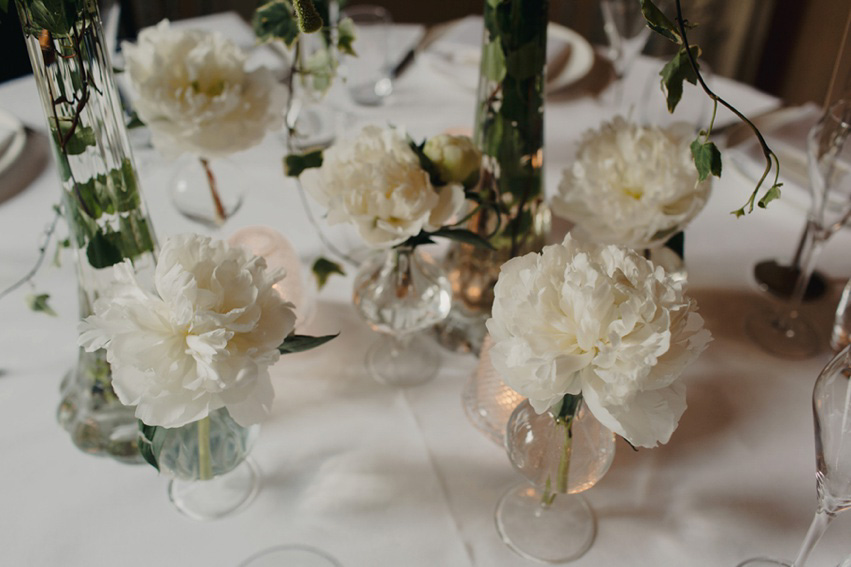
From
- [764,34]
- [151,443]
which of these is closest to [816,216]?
[151,443]

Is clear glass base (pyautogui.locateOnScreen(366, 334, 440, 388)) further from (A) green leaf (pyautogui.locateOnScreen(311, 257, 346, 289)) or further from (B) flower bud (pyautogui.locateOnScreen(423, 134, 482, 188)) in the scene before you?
(B) flower bud (pyautogui.locateOnScreen(423, 134, 482, 188))

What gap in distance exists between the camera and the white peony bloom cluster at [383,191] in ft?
1.95

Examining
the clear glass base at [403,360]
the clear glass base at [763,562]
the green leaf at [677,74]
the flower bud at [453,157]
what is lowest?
the clear glass base at [763,562]

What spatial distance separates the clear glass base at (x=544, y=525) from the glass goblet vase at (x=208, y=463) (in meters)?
0.23

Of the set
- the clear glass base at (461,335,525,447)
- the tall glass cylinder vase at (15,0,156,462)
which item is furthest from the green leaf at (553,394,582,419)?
the tall glass cylinder vase at (15,0,156,462)

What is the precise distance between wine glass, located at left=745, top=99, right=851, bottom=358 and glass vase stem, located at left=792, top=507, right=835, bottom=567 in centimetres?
30

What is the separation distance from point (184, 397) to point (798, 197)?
2.82 ft

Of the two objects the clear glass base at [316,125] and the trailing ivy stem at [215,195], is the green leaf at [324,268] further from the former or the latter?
the clear glass base at [316,125]

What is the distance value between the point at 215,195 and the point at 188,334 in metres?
0.36

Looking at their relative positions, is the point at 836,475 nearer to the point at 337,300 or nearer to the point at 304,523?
the point at 304,523

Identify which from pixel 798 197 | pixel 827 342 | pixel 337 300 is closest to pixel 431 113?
pixel 337 300

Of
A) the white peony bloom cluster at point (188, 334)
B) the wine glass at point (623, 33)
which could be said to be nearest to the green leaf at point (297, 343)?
the white peony bloom cluster at point (188, 334)

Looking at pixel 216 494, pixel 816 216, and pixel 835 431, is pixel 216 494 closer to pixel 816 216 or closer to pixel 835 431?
pixel 835 431

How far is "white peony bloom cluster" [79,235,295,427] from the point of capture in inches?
18.9
